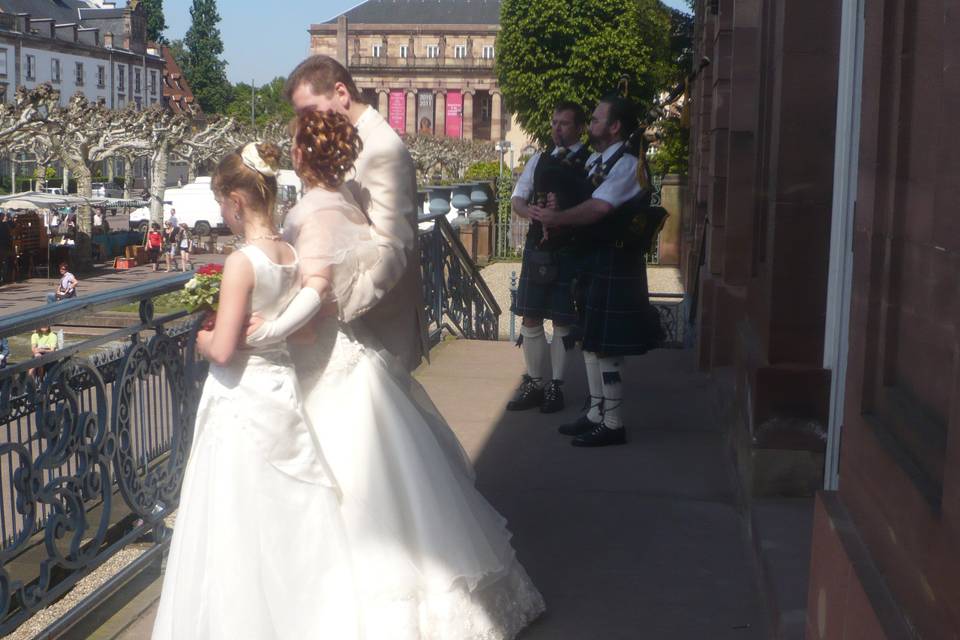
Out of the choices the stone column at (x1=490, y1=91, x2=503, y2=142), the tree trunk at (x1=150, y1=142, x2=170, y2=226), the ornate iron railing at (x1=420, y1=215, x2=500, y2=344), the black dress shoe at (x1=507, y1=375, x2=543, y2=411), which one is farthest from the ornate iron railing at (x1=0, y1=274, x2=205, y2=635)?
the stone column at (x1=490, y1=91, x2=503, y2=142)

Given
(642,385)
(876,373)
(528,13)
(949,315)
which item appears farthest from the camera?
(528,13)

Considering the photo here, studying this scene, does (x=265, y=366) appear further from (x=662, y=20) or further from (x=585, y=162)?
(x=662, y=20)

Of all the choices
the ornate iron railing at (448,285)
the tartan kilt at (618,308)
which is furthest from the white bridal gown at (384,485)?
the ornate iron railing at (448,285)

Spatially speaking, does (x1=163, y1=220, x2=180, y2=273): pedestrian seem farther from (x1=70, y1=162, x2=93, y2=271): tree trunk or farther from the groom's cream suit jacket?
the groom's cream suit jacket

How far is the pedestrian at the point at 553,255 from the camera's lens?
673cm

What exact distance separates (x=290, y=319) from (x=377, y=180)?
745 millimetres

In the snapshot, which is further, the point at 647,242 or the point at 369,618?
the point at 647,242

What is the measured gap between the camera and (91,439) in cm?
448

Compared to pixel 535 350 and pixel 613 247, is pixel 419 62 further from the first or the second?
pixel 613 247

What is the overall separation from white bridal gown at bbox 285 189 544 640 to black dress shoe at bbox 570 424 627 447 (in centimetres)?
268

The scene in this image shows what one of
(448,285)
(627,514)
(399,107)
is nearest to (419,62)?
(399,107)

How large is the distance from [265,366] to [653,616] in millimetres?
1762

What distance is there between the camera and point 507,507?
19.0 ft

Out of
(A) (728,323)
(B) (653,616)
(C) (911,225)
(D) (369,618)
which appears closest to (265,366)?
(D) (369,618)
